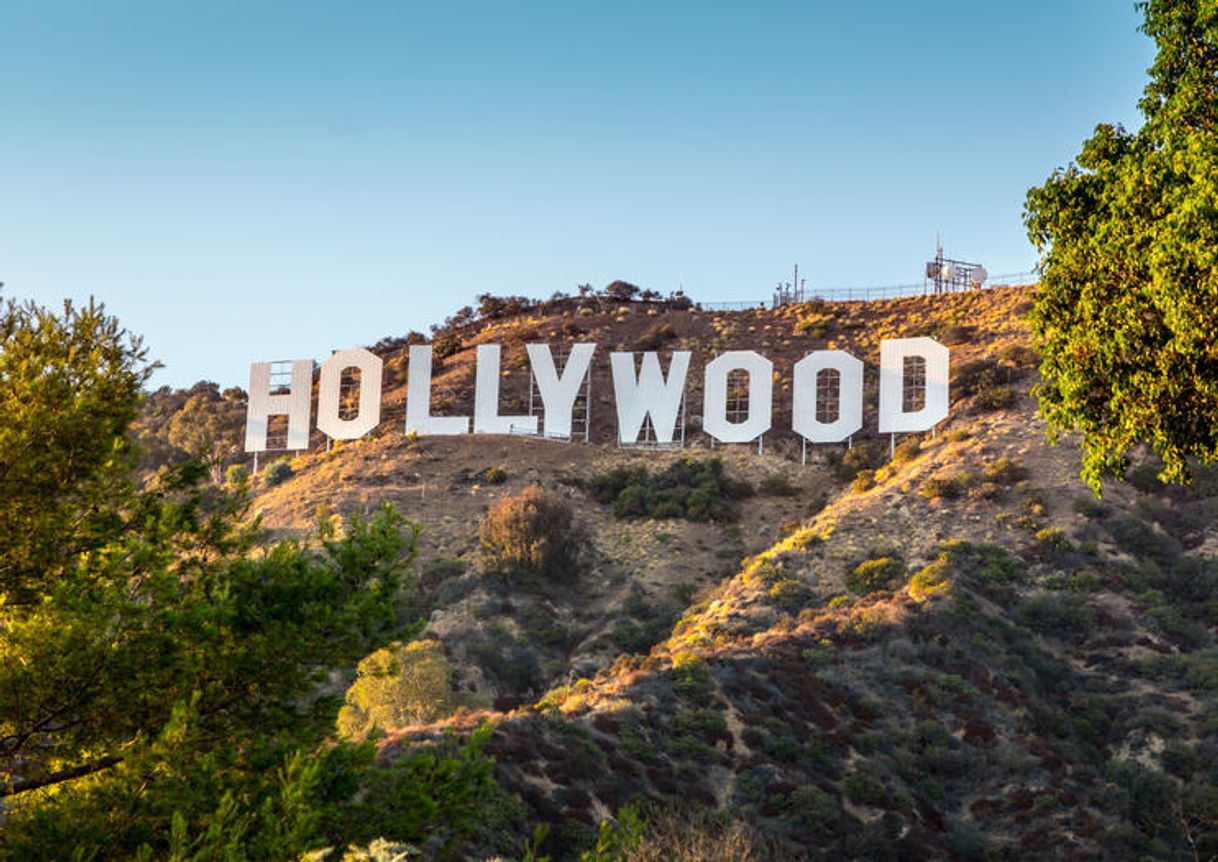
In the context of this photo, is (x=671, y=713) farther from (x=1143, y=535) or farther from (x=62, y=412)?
(x=62, y=412)

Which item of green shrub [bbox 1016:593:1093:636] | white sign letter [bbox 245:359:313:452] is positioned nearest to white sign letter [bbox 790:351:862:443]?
green shrub [bbox 1016:593:1093:636]

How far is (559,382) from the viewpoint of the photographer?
70688 mm

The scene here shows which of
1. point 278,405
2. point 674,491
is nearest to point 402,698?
point 674,491

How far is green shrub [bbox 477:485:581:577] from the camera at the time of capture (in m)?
58.7

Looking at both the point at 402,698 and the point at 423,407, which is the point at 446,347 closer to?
the point at 423,407

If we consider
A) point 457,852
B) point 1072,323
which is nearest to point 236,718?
point 1072,323

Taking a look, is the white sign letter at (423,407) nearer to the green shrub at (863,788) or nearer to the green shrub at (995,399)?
the green shrub at (995,399)

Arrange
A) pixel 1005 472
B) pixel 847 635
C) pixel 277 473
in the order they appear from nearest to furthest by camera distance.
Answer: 1. pixel 847 635
2. pixel 1005 472
3. pixel 277 473

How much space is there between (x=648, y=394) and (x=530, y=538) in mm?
12748

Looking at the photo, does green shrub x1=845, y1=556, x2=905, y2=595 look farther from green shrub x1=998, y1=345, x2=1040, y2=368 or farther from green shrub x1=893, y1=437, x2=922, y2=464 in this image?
green shrub x1=998, y1=345, x2=1040, y2=368

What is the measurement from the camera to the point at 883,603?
1917 inches

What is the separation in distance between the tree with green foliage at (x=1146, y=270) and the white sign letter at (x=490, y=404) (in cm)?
4903

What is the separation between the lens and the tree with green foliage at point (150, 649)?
41.1 ft

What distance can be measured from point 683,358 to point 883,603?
74.6 feet
